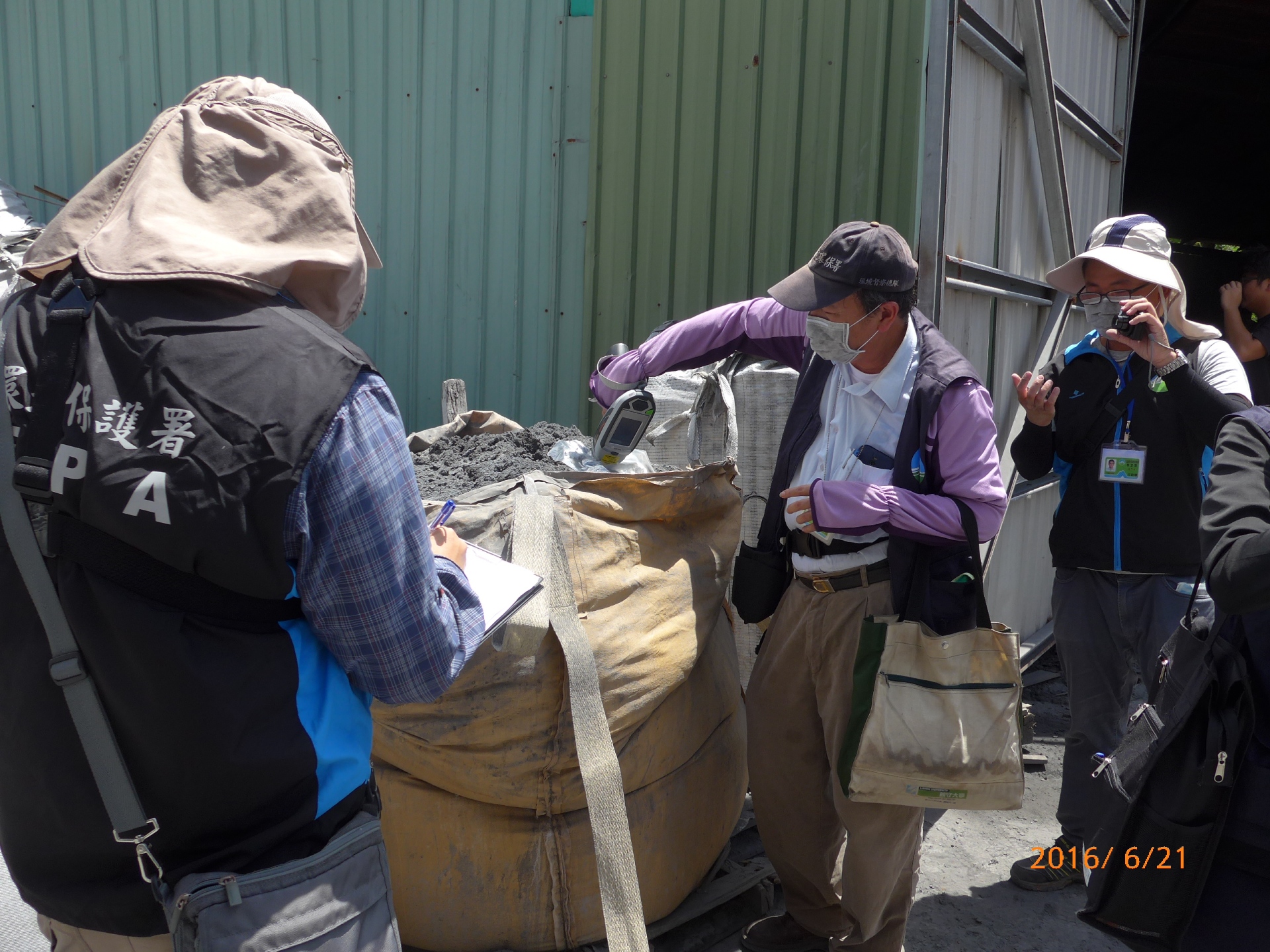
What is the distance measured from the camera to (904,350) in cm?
235

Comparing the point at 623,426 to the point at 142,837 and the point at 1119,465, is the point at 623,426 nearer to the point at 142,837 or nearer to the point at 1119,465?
the point at 1119,465

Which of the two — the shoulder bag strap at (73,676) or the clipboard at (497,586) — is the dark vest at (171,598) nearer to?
Result: the shoulder bag strap at (73,676)

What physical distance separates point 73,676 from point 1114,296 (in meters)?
2.71

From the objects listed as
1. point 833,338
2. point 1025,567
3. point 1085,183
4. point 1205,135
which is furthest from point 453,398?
point 1205,135

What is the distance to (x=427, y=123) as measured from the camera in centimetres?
421

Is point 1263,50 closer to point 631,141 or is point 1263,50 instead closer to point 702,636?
point 631,141

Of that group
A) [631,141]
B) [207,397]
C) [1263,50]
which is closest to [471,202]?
[631,141]

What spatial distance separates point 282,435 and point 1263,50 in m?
10.1

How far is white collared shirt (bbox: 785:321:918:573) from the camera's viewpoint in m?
2.30

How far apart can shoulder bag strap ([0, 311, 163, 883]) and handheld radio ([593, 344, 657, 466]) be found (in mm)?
1524

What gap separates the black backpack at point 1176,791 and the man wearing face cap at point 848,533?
1.79ft

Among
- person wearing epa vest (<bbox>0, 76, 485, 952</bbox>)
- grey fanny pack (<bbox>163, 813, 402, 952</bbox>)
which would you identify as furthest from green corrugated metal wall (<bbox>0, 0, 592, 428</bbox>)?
grey fanny pack (<bbox>163, 813, 402, 952</bbox>)

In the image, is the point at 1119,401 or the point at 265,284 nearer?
the point at 265,284
